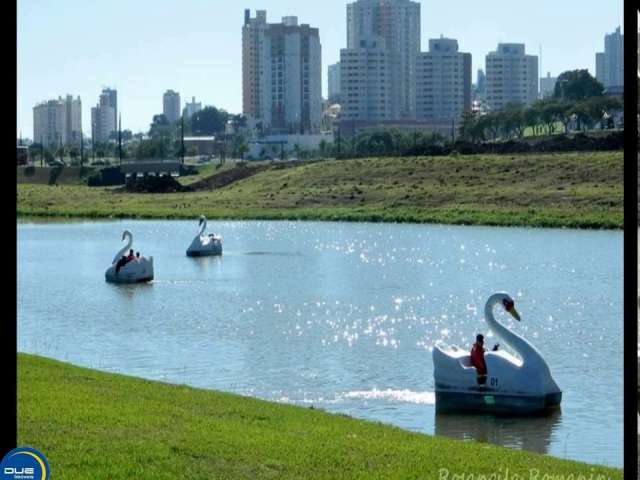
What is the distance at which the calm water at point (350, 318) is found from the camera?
17359 millimetres

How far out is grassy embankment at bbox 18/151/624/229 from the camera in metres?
67.1

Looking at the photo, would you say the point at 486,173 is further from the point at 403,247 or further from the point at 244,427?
the point at 244,427

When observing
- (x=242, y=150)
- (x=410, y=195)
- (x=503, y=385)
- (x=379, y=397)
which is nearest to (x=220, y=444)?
(x=503, y=385)

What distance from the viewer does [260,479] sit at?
30.3 feet

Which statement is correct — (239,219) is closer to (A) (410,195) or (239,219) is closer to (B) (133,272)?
(A) (410,195)

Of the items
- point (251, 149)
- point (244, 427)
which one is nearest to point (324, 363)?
point (244, 427)

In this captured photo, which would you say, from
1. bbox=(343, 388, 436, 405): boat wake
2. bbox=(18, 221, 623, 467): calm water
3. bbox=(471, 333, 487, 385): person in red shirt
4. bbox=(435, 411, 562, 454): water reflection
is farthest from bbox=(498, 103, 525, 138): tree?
bbox=(435, 411, 562, 454): water reflection

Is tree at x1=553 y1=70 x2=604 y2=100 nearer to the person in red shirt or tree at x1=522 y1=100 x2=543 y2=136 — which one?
tree at x1=522 y1=100 x2=543 y2=136

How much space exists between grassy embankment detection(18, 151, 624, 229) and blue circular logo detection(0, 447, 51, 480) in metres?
54.6

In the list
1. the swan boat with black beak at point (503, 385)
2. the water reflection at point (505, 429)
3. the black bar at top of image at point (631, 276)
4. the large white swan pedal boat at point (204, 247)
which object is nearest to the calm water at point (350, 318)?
the water reflection at point (505, 429)

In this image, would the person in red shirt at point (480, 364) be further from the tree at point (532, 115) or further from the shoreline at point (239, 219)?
the tree at point (532, 115)

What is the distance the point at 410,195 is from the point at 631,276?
72.6 meters

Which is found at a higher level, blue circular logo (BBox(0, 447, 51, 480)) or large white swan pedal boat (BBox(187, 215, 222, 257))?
blue circular logo (BBox(0, 447, 51, 480))

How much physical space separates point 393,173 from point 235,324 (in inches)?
2345
